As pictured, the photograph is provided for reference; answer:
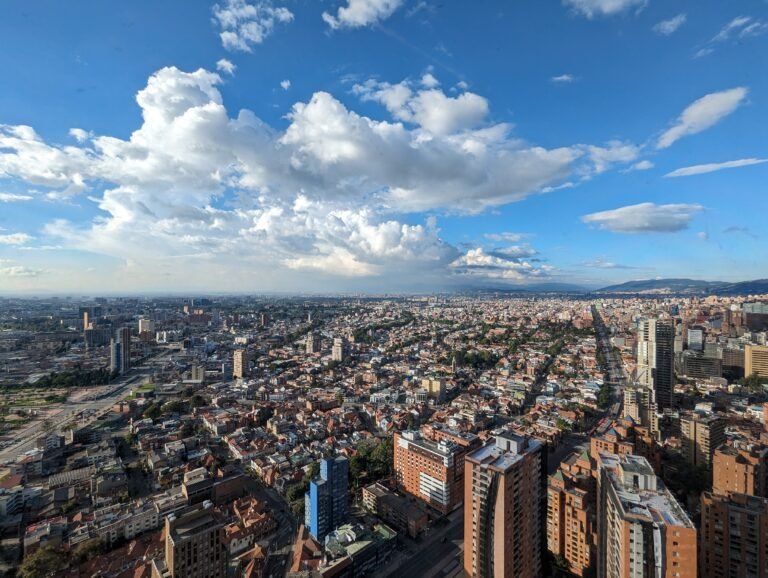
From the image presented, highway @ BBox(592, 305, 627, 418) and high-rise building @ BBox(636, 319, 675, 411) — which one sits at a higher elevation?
high-rise building @ BBox(636, 319, 675, 411)

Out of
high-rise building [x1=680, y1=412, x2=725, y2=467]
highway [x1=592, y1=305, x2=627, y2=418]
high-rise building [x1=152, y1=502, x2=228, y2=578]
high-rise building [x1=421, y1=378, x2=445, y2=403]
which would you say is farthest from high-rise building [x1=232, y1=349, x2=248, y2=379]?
high-rise building [x1=680, y1=412, x2=725, y2=467]

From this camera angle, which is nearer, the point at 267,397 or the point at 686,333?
the point at 267,397

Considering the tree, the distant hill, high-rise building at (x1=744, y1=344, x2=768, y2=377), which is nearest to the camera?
the tree

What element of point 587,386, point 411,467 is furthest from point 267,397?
point 587,386

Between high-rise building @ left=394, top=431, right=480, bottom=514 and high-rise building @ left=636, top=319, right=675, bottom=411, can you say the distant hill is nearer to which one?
high-rise building @ left=636, top=319, right=675, bottom=411

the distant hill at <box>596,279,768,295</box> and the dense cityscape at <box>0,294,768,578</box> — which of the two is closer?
the dense cityscape at <box>0,294,768,578</box>

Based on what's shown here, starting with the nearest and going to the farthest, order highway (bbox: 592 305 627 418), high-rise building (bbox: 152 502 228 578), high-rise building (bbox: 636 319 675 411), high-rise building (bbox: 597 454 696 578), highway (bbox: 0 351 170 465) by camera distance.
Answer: high-rise building (bbox: 597 454 696 578)
high-rise building (bbox: 152 502 228 578)
highway (bbox: 0 351 170 465)
high-rise building (bbox: 636 319 675 411)
highway (bbox: 592 305 627 418)

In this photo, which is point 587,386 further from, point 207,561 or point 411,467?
point 207,561
